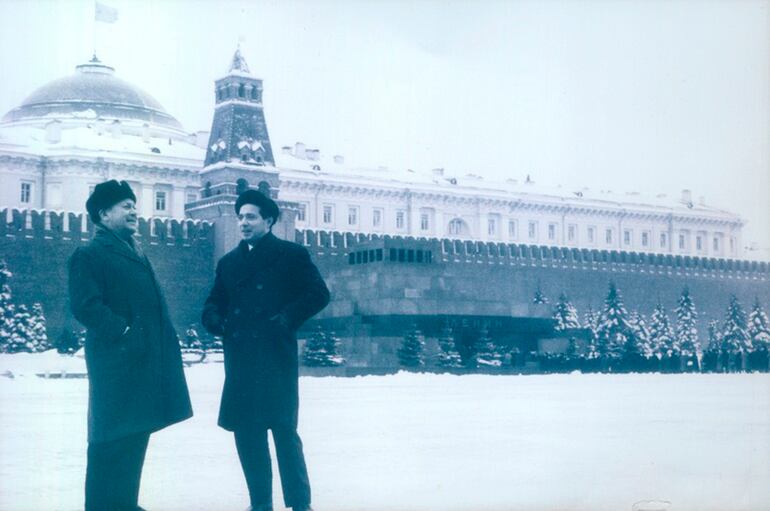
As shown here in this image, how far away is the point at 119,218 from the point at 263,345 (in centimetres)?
92

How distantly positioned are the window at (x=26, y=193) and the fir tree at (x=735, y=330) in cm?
885

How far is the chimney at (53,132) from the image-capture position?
10.6m

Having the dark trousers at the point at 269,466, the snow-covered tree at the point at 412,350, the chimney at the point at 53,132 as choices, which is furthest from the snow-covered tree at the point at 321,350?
the dark trousers at the point at 269,466

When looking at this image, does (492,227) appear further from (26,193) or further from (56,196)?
(26,193)

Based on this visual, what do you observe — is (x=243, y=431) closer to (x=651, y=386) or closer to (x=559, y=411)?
(x=559, y=411)

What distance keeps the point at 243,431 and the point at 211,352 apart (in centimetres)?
268

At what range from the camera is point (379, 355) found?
1753cm

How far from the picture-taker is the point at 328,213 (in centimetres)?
2250

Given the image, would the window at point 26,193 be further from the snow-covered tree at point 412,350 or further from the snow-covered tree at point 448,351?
the snow-covered tree at point 448,351

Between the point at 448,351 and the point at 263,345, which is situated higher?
the point at 263,345

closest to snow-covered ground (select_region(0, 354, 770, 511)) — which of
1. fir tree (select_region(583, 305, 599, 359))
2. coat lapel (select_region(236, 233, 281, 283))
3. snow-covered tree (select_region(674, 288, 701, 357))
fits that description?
coat lapel (select_region(236, 233, 281, 283))

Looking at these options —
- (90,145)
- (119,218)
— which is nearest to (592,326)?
(90,145)

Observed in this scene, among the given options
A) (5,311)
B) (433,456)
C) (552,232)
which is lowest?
(433,456)

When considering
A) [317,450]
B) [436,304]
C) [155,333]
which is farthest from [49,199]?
[155,333]
